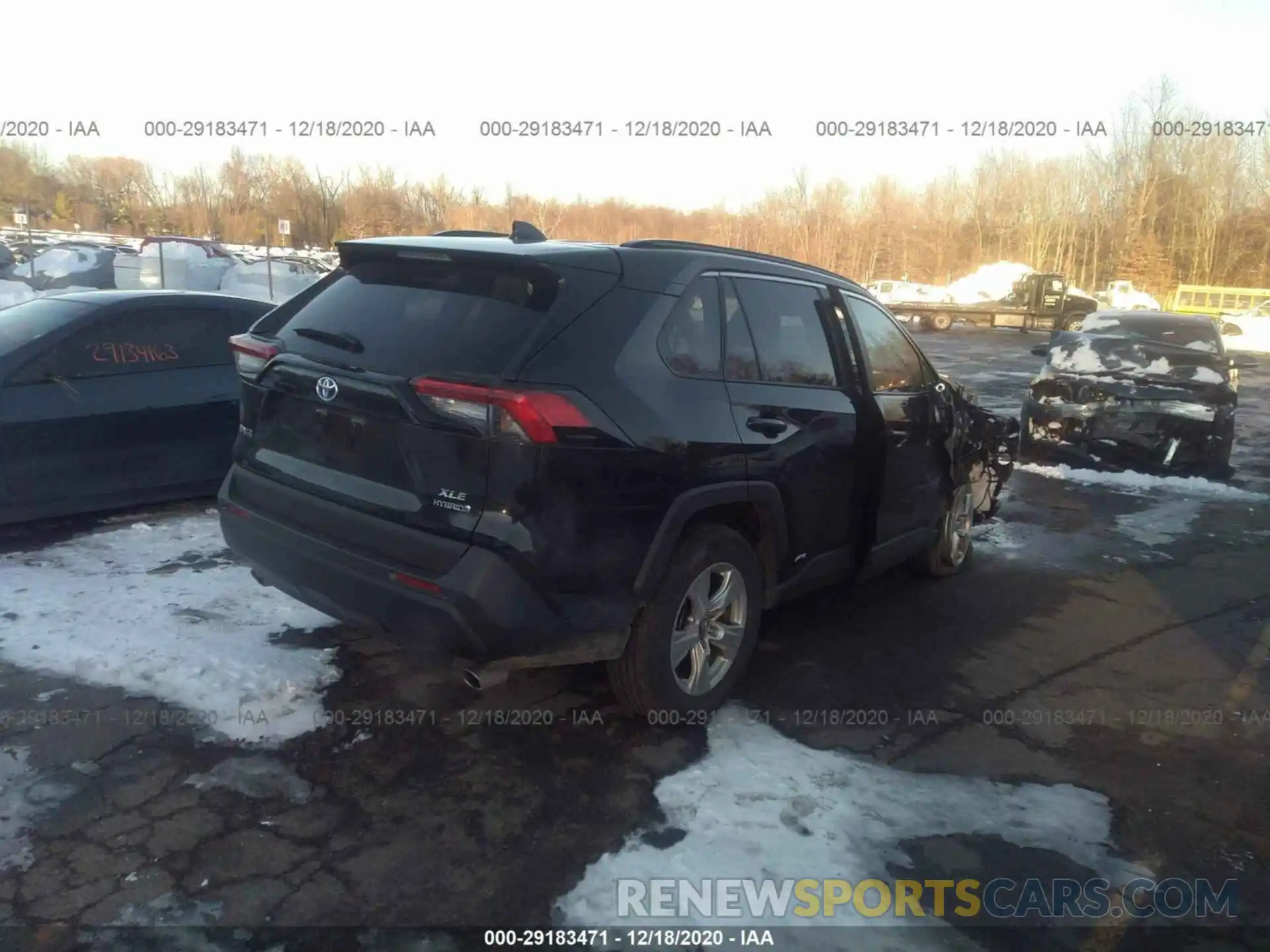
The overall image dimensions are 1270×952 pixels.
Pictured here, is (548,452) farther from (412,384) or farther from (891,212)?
(891,212)

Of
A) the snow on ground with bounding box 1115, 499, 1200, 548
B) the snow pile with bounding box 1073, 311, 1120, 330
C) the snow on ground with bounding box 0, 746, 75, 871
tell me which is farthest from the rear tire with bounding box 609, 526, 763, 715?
the snow pile with bounding box 1073, 311, 1120, 330

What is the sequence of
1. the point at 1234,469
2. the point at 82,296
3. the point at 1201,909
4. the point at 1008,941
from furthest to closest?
the point at 1234,469, the point at 82,296, the point at 1201,909, the point at 1008,941

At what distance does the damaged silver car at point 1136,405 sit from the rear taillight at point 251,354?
822cm

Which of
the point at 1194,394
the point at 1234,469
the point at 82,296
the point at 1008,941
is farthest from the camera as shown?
the point at 1234,469

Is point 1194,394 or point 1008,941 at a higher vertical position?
point 1194,394

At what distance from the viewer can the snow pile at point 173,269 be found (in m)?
23.5

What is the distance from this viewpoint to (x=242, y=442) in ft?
12.7

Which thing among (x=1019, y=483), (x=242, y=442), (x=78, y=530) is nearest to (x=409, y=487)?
(x=242, y=442)

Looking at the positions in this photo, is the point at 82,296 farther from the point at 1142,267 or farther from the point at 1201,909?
the point at 1142,267

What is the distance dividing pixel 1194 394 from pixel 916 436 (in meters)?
5.63

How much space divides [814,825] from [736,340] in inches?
74.0

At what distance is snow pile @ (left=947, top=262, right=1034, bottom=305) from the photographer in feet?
147

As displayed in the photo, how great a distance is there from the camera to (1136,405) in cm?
918

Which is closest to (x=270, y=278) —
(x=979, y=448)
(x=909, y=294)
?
(x=979, y=448)
